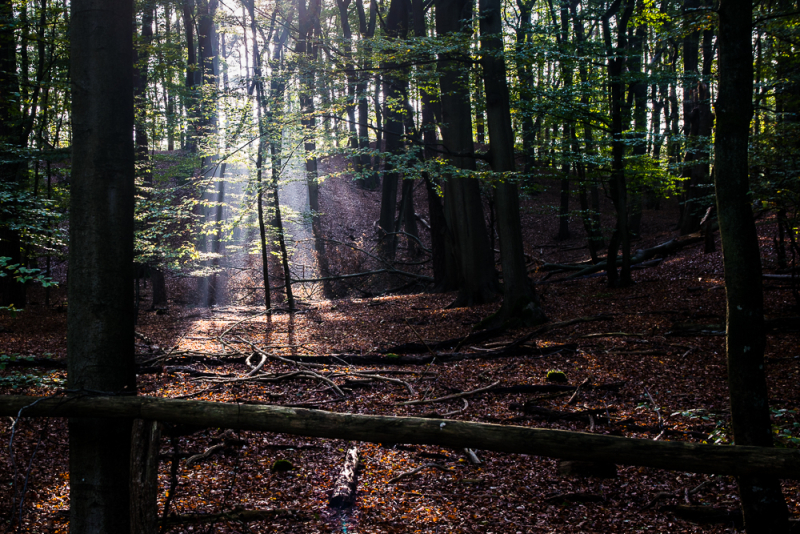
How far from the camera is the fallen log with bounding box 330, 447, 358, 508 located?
445 centimetres

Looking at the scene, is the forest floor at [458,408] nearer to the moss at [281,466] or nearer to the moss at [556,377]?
the moss at [281,466]

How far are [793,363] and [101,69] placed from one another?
8.56 m

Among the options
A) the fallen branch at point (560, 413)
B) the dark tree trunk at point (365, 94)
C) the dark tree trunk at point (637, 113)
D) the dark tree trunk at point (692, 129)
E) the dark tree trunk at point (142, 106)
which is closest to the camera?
the fallen branch at point (560, 413)

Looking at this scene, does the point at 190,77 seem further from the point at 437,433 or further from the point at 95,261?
the point at 437,433

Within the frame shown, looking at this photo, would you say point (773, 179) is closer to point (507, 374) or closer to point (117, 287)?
point (507, 374)

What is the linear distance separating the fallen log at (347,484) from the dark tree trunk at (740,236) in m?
3.15

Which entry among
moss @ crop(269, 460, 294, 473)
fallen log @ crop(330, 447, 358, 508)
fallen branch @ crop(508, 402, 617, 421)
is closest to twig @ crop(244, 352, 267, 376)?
moss @ crop(269, 460, 294, 473)

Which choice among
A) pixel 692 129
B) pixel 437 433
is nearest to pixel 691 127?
pixel 692 129

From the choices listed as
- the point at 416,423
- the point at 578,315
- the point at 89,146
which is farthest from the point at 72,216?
the point at 578,315

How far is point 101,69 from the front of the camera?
325cm

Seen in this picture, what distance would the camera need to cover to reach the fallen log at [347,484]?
4449mm

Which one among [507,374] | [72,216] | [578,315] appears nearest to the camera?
[72,216]

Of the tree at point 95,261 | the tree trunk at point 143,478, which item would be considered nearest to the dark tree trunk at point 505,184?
the tree at point 95,261

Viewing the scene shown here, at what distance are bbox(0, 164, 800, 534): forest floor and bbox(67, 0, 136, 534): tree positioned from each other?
0.39m
